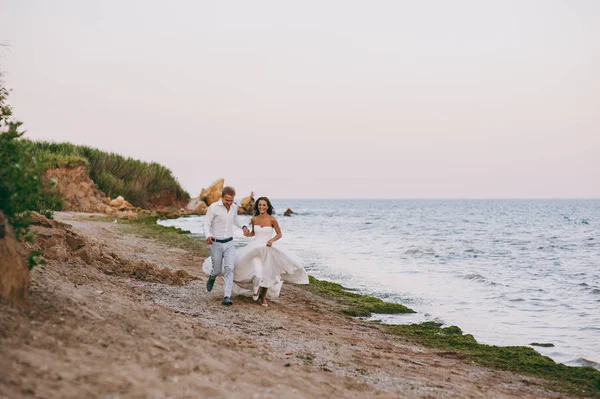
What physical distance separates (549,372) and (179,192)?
176 ft

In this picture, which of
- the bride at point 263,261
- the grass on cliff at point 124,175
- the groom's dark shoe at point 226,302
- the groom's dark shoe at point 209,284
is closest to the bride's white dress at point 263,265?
the bride at point 263,261

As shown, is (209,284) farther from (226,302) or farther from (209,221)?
(209,221)

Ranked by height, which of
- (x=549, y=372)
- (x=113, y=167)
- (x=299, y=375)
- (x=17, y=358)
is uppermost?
(x=113, y=167)

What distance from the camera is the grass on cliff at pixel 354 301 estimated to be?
38.2 ft

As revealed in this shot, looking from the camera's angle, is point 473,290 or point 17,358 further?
point 473,290

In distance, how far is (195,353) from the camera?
5.65m

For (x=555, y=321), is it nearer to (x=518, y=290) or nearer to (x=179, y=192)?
(x=518, y=290)

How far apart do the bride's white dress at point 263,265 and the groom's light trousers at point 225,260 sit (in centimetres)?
28

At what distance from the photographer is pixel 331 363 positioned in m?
6.71

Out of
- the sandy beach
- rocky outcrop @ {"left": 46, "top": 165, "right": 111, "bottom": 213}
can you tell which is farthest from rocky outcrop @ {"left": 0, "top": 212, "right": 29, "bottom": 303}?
rocky outcrop @ {"left": 46, "top": 165, "right": 111, "bottom": 213}

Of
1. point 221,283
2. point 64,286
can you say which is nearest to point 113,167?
point 221,283

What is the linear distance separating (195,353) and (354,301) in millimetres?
→ 7398

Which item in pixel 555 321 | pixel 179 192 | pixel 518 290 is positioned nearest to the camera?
pixel 555 321

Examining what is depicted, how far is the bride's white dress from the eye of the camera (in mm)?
10133
